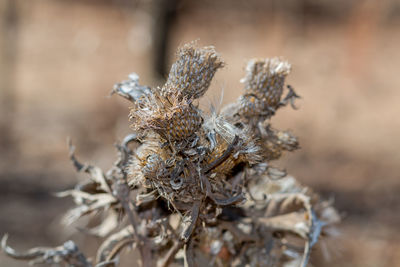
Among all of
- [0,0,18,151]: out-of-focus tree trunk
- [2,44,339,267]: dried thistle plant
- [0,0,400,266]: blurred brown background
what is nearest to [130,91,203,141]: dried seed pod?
[2,44,339,267]: dried thistle plant

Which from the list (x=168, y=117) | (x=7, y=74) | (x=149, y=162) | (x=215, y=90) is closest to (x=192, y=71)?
(x=168, y=117)

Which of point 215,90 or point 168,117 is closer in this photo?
point 168,117

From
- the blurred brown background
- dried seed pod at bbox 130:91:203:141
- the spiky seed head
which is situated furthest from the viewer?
the blurred brown background

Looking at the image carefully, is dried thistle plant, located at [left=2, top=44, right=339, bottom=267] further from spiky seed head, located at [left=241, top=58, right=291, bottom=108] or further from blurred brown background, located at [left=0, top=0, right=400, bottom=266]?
blurred brown background, located at [left=0, top=0, right=400, bottom=266]

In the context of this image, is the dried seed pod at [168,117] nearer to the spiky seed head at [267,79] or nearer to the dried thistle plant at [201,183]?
the dried thistle plant at [201,183]

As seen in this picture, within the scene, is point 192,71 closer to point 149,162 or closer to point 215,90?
point 149,162

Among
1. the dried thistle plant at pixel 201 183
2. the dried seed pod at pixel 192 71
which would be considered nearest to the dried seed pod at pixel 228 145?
the dried thistle plant at pixel 201 183
